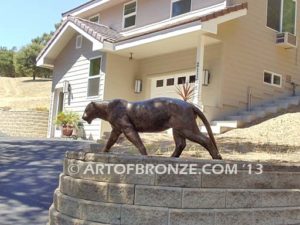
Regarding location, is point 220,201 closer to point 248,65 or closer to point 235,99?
point 235,99

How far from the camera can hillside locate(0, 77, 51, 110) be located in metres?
34.4

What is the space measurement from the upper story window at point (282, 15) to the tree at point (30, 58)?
110 feet

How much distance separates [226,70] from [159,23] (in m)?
3.87

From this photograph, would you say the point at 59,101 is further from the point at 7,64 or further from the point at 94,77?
the point at 7,64

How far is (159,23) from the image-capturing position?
16.1m

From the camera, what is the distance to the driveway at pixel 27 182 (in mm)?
5504

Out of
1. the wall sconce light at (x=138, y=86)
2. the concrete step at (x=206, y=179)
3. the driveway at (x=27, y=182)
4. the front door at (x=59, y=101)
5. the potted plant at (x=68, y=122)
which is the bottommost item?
the driveway at (x=27, y=182)

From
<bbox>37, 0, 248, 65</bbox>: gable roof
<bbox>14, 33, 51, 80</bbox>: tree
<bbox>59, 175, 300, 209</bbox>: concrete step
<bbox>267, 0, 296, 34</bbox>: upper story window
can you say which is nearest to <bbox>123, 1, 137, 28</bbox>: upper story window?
<bbox>37, 0, 248, 65</bbox>: gable roof

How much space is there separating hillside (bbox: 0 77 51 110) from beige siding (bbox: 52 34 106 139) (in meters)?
14.5

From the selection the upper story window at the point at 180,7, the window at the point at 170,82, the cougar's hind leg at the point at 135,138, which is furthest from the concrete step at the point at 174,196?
the upper story window at the point at 180,7

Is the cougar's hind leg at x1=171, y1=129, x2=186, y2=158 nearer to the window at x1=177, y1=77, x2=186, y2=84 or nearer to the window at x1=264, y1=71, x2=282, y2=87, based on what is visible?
the window at x1=177, y1=77, x2=186, y2=84

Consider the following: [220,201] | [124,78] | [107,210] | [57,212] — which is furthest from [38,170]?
[124,78]

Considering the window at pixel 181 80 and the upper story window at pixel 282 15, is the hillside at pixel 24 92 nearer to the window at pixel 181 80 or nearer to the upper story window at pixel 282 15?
the window at pixel 181 80

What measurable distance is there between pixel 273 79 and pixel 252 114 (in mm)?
3108
